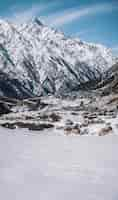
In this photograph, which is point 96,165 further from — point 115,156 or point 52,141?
point 52,141

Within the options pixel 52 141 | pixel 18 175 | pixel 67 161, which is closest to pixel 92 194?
pixel 18 175

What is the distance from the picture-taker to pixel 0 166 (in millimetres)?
8391

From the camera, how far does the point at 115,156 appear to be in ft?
32.9

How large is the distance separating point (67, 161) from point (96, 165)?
2.86 ft

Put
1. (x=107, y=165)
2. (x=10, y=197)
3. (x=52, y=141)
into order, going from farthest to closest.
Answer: (x=52, y=141), (x=107, y=165), (x=10, y=197)

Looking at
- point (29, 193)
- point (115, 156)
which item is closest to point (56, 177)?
point (29, 193)

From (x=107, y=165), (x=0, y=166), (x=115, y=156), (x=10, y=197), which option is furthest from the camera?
(x=115, y=156)

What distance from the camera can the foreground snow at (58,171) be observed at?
22.1 ft

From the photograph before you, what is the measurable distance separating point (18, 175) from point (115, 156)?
3.47 meters

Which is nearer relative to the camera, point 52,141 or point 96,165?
point 96,165

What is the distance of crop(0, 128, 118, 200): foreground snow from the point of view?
6.74 metres

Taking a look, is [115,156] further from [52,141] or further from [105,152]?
[52,141]

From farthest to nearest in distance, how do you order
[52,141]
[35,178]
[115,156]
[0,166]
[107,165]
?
[52,141], [115,156], [107,165], [0,166], [35,178]

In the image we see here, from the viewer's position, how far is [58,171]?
831 centimetres
